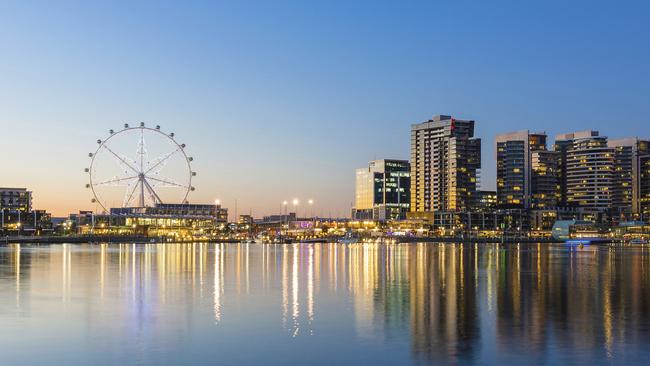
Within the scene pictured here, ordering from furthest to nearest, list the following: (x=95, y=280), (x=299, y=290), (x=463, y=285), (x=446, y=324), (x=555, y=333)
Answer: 1. (x=95, y=280)
2. (x=463, y=285)
3. (x=299, y=290)
4. (x=446, y=324)
5. (x=555, y=333)

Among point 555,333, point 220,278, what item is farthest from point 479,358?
point 220,278

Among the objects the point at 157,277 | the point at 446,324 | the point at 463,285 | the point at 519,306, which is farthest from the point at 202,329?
the point at 157,277

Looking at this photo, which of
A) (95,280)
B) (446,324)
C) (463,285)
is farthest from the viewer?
(95,280)

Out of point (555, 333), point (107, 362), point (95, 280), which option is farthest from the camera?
point (95, 280)

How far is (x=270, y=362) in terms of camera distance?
25.9 metres

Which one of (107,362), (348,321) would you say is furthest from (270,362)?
(348,321)

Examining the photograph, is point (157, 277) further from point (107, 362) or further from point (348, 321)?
point (107, 362)

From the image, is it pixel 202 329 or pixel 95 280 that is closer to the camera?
pixel 202 329

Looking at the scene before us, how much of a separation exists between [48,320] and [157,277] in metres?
27.1

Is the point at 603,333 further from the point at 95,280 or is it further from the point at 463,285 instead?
the point at 95,280

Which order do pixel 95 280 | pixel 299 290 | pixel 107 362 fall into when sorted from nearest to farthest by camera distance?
1. pixel 107 362
2. pixel 299 290
3. pixel 95 280

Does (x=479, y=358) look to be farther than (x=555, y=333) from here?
No

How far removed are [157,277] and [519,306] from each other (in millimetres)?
32432

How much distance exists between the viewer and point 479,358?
26016mm
